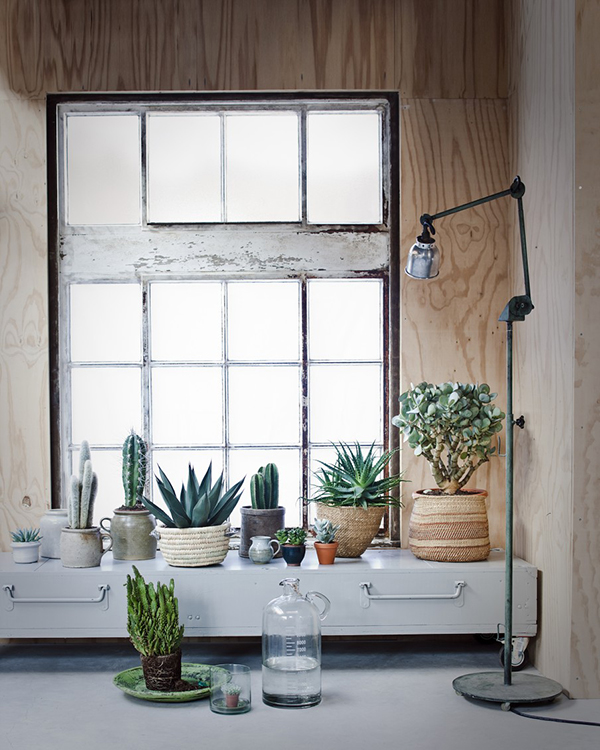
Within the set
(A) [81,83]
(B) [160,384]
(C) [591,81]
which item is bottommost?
(B) [160,384]

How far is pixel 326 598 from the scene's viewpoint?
3.69 metres

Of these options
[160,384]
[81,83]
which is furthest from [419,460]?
[81,83]

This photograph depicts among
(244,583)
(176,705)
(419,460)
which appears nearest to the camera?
(176,705)

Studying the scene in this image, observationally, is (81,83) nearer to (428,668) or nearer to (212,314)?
(212,314)

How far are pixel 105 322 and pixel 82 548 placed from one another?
1.17 meters

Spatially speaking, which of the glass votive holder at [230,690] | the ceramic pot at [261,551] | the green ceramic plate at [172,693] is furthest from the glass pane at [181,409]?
the glass votive holder at [230,690]

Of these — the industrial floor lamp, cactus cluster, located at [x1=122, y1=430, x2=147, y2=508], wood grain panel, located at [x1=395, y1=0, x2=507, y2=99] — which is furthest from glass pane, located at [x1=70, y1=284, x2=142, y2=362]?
the industrial floor lamp

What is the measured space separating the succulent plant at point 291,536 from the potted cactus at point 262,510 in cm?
12

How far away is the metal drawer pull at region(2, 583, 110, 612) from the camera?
3.83 m

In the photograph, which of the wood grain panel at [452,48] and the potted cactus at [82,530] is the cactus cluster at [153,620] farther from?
the wood grain panel at [452,48]

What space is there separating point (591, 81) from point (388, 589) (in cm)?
218

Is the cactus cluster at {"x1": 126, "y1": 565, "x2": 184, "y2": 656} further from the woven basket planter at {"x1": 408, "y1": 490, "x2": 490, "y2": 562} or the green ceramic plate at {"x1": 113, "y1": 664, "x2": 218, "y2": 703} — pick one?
the woven basket planter at {"x1": 408, "y1": 490, "x2": 490, "y2": 562}

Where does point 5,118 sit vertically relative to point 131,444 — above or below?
above

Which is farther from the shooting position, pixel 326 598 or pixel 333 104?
pixel 333 104
